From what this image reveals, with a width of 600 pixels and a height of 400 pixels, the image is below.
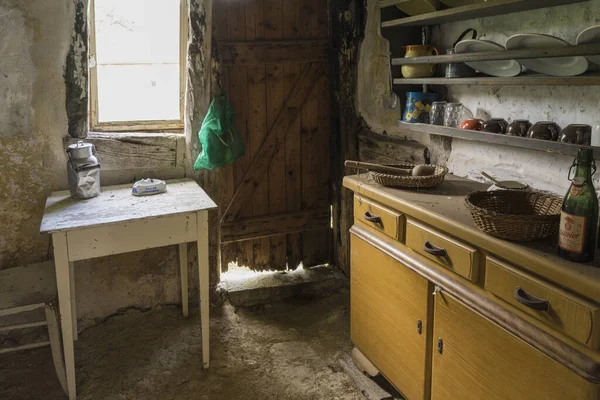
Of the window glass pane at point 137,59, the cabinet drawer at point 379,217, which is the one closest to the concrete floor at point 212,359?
the cabinet drawer at point 379,217

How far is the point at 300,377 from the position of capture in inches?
96.6

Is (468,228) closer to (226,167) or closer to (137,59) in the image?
(226,167)

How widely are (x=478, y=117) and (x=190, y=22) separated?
1.59m

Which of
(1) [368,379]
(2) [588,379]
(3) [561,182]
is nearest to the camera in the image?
(2) [588,379]

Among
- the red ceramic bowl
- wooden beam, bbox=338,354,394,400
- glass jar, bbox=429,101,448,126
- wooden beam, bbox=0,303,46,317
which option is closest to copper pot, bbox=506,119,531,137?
the red ceramic bowl

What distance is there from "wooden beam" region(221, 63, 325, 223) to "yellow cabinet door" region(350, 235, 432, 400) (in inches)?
43.6

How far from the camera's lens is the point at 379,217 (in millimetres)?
2068

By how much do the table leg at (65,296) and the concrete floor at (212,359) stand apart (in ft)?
0.50

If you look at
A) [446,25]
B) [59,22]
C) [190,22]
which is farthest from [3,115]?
[446,25]

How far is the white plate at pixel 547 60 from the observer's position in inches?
65.6

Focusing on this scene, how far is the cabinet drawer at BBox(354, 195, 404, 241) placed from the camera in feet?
6.39

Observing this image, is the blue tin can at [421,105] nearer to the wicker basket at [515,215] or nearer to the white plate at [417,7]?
the white plate at [417,7]

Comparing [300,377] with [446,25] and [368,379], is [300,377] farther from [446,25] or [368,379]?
[446,25]

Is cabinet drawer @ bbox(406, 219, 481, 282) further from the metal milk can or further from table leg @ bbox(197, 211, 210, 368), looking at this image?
the metal milk can
